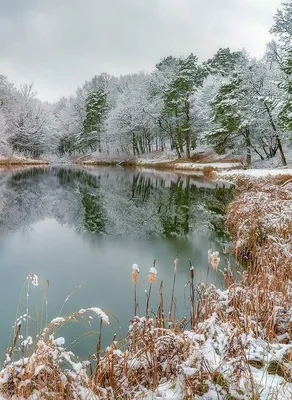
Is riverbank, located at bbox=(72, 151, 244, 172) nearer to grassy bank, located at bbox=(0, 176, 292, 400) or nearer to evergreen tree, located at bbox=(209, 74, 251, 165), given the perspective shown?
evergreen tree, located at bbox=(209, 74, 251, 165)

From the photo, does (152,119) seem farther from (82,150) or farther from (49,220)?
(49,220)

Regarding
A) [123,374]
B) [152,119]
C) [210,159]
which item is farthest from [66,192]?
[152,119]

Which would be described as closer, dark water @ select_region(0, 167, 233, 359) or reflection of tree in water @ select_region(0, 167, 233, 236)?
dark water @ select_region(0, 167, 233, 359)

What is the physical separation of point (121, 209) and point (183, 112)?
35.7 metres

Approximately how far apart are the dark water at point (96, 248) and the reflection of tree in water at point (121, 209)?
0.05 metres

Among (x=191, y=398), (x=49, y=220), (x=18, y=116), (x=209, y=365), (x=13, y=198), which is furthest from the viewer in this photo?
(x=18, y=116)

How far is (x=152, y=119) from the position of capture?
5453cm

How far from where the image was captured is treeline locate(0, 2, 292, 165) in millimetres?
31453

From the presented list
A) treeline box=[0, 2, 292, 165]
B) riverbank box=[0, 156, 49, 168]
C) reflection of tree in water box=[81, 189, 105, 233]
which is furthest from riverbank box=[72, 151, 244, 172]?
reflection of tree in water box=[81, 189, 105, 233]

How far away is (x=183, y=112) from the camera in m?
49.9

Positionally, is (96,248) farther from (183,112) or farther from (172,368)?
(183,112)

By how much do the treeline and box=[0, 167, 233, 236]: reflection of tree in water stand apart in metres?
7.94

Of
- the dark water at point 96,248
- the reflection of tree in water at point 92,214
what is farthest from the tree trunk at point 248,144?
the reflection of tree in water at point 92,214

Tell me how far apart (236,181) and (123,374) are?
2404cm
